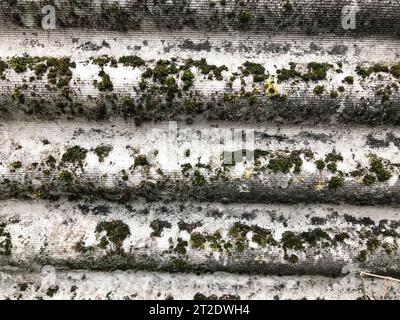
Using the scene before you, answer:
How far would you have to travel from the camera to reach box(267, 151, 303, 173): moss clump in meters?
19.1

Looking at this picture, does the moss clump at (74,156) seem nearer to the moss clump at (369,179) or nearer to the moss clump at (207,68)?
the moss clump at (207,68)

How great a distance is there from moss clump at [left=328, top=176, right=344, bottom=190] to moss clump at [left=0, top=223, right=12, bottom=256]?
650 inches

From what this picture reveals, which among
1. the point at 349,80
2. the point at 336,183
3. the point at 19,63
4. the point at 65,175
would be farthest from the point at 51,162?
the point at 349,80

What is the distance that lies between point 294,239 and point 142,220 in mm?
7871

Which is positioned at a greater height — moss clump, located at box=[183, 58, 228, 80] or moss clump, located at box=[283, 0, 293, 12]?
moss clump, located at box=[283, 0, 293, 12]

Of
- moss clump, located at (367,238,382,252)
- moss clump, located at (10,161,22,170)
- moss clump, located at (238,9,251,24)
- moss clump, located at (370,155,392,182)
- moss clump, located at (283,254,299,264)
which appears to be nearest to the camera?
moss clump, located at (283,254,299,264)

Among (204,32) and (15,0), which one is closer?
(15,0)

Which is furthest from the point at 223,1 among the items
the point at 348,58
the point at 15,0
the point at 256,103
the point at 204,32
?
the point at 15,0

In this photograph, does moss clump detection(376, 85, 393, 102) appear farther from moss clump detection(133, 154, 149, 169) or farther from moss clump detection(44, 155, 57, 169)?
moss clump detection(44, 155, 57, 169)

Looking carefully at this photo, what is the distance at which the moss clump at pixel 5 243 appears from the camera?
60.9 ft

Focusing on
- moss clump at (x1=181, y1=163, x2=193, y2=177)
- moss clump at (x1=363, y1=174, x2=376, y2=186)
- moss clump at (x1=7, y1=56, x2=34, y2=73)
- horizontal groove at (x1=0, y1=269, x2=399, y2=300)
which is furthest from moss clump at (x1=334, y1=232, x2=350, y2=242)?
moss clump at (x1=7, y1=56, x2=34, y2=73)

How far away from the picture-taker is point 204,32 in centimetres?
2042

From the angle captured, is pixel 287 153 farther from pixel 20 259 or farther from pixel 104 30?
pixel 20 259

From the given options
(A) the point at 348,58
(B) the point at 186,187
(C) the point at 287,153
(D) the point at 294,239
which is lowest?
(D) the point at 294,239
